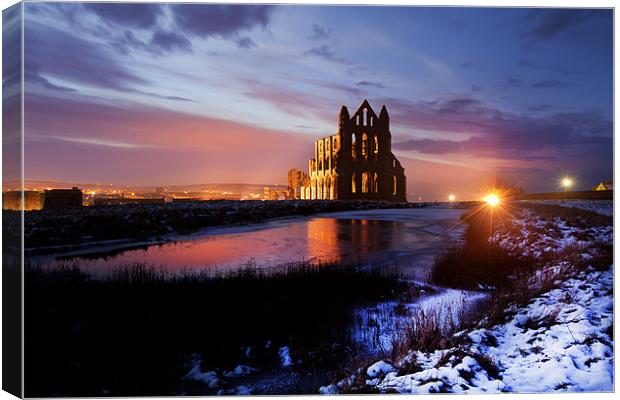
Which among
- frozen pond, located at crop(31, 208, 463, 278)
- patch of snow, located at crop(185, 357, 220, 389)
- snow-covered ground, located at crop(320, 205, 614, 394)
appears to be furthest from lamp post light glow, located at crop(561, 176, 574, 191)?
patch of snow, located at crop(185, 357, 220, 389)

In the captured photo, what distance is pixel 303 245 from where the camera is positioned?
8.32 metres

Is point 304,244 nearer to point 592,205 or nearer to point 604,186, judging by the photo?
point 592,205

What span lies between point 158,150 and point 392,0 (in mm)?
3984

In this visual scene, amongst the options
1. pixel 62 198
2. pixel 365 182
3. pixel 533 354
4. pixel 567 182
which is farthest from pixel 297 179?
pixel 533 354

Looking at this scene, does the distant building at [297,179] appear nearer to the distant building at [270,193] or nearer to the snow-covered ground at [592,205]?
the distant building at [270,193]

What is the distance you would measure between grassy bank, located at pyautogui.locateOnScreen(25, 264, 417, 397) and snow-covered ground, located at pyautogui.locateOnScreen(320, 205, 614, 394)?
2.38 feet

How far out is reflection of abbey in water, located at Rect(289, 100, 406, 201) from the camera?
670cm

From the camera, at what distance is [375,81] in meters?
5.79

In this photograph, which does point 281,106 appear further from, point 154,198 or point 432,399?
point 432,399

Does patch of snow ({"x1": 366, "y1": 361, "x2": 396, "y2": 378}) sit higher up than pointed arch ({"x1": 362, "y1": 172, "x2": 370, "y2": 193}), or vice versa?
pointed arch ({"x1": 362, "y1": 172, "x2": 370, "y2": 193})

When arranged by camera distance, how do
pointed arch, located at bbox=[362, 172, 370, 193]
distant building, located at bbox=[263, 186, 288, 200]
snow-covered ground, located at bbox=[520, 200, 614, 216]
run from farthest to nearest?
distant building, located at bbox=[263, 186, 288, 200], pointed arch, located at bbox=[362, 172, 370, 193], snow-covered ground, located at bbox=[520, 200, 614, 216]

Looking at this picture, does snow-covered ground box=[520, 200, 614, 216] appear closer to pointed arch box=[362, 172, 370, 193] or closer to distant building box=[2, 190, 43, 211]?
pointed arch box=[362, 172, 370, 193]

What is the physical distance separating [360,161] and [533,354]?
19.7 ft

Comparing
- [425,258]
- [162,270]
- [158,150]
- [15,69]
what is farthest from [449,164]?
[15,69]
